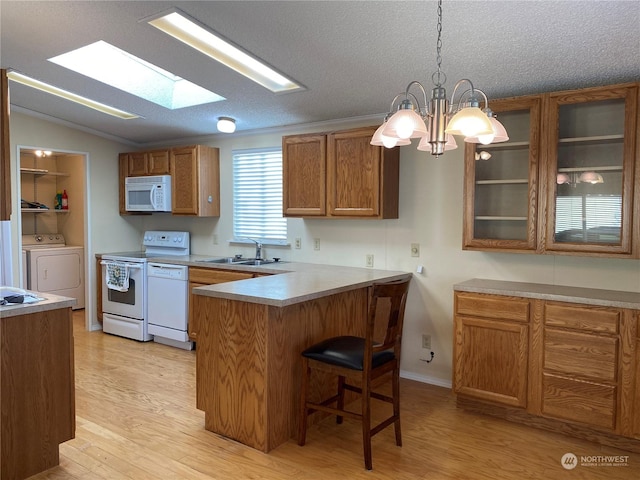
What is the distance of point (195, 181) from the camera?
484 cm

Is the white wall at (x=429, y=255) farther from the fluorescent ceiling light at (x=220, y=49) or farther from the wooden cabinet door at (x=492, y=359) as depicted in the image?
the fluorescent ceiling light at (x=220, y=49)

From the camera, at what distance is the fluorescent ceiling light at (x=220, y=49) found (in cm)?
274

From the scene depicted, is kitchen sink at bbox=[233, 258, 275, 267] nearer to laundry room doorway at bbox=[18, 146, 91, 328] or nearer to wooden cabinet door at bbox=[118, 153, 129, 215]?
wooden cabinet door at bbox=[118, 153, 129, 215]

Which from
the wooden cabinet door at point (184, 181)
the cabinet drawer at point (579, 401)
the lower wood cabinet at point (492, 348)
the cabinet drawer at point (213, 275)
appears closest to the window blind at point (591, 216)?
the lower wood cabinet at point (492, 348)

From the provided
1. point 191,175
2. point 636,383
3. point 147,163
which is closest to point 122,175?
point 147,163

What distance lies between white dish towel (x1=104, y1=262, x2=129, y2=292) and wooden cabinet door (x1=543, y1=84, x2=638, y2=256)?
4089 mm

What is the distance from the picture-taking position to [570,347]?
2758 millimetres

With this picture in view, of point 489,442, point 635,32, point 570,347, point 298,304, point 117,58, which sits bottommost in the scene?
point 489,442

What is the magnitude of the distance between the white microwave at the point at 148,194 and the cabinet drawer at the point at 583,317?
3912 millimetres

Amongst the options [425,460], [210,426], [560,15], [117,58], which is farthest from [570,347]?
[117,58]

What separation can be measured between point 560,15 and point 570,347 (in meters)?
1.86

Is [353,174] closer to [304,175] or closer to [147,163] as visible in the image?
[304,175]

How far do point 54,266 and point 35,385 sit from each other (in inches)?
170

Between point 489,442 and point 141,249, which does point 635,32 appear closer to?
point 489,442
